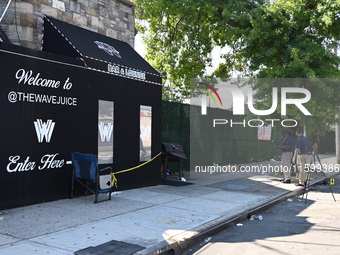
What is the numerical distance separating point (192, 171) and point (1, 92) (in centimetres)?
986

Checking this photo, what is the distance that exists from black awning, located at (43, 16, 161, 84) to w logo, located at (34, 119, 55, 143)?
1.78 m

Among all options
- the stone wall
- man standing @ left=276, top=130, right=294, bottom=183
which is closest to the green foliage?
man standing @ left=276, top=130, right=294, bottom=183

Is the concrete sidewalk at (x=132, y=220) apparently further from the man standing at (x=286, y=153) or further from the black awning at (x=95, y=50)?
the black awning at (x=95, y=50)

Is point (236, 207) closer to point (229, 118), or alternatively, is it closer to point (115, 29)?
point (115, 29)

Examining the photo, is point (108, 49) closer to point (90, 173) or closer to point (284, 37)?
point (90, 173)

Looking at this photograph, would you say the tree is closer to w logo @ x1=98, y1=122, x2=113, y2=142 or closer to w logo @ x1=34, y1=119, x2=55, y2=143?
w logo @ x1=98, y1=122, x2=113, y2=142

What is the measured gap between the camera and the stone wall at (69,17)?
8883 mm

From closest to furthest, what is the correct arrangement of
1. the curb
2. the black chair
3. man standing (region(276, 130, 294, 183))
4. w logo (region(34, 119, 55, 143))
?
the curb → w logo (region(34, 119, 55, 143)) → the black chair → man standing (region(276, 130, 294, 183))

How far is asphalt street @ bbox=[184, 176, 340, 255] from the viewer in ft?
19.0

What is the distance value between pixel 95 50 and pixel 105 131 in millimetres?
2113

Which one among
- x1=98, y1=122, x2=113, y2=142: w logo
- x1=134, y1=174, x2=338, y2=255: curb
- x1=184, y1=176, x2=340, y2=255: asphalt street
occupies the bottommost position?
x1=184, y1=176, x2=340, y2=255: asphalt street

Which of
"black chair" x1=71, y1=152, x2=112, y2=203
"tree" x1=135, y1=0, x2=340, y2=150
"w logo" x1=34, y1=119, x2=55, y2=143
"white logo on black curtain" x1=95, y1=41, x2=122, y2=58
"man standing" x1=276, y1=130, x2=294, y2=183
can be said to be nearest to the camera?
"w logo" x1=34, y1=119, x2=55, y2=143

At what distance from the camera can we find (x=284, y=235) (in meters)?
6.68

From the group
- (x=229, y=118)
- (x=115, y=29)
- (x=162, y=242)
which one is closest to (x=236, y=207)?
(x=162, y=242)
